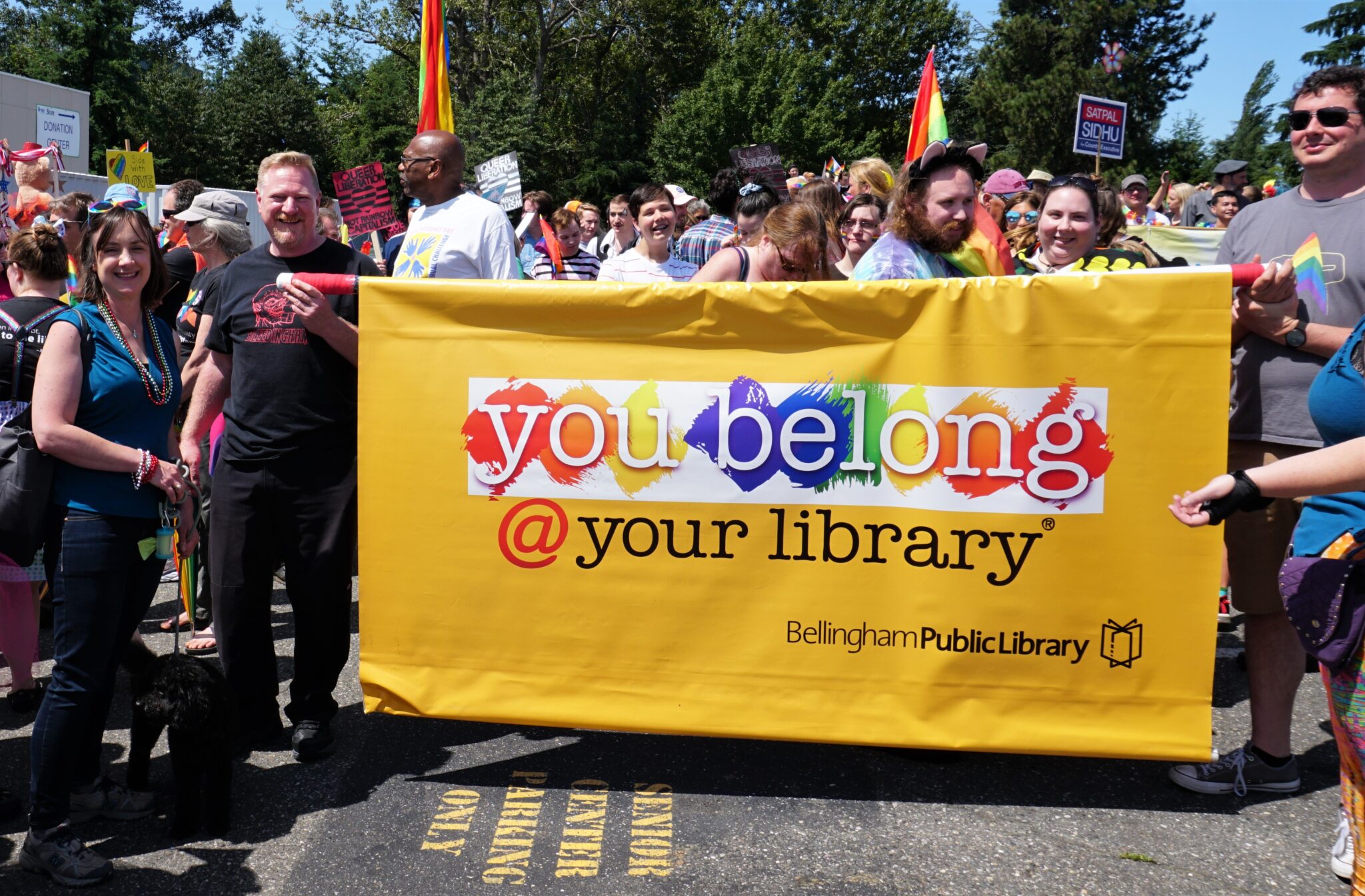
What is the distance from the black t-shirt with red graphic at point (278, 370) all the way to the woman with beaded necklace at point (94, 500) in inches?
16.7

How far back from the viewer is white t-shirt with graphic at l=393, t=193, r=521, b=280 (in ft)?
14.8

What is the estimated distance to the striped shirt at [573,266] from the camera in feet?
30.8

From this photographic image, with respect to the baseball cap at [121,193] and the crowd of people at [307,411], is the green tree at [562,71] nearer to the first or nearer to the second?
the baseball cap at [121,193]

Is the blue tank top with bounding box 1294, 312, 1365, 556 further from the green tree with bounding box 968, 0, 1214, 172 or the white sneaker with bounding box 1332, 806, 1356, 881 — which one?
the green tree with bounding box 968, 0, 1214, 172

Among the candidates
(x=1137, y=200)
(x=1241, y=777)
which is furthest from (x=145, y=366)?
(x=1137, y=200)

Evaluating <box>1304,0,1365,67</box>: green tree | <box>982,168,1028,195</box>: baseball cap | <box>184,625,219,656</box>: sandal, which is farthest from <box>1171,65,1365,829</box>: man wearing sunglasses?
<box>1304,0,1365,67</box>: green tree

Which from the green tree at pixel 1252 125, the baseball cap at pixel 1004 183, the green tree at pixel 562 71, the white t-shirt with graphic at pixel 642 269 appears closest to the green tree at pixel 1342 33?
the green tree at pixel 1252 125

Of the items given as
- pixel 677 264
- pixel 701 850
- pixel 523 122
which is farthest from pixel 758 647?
pixel 523 122

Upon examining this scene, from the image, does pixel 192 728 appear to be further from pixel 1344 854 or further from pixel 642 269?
pixel 642 269

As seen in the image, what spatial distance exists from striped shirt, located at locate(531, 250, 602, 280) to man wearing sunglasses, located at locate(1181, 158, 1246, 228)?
19.2 ft

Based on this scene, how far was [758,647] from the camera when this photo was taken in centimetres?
366

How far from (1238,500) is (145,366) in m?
3.03

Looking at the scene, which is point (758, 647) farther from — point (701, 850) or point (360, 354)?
point (360, 354)

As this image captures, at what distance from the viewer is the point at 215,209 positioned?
5570mm
